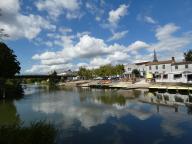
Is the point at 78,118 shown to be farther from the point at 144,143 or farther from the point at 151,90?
the point at 151,90

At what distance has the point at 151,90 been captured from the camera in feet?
229

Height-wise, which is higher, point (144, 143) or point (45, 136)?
point (45, 136)

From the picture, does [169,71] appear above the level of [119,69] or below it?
below

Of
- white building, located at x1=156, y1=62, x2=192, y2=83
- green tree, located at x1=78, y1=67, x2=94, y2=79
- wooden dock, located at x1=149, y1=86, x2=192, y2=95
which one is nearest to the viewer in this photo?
wooden dock, located at x1=149, y1=86, x2=192, y2=95

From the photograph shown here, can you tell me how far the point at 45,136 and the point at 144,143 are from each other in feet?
27.5

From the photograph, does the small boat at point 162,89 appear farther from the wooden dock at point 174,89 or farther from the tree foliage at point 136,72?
the tree foliage at point 136,72

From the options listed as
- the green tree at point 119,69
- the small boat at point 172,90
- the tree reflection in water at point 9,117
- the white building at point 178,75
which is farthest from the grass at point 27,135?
the green tree at point 119,69

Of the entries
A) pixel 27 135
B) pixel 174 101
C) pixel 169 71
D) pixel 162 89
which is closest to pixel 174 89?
pixel 162 89

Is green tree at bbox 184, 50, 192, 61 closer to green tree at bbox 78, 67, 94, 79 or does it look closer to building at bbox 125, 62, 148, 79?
building at bbox 125, 62, 148, 79

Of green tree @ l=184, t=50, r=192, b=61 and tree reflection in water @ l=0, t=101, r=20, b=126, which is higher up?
green tree @ l=184, t=50, r=192, b=61

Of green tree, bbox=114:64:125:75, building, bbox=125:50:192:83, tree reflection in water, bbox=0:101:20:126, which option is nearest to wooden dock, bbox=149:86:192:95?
building, bbox=125:50:192:83

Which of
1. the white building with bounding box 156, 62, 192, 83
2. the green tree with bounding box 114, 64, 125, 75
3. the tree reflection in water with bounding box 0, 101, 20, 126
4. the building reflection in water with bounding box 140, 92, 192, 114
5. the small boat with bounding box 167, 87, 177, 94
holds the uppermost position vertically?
the green tree with bounding box 114, 64, 125, 75

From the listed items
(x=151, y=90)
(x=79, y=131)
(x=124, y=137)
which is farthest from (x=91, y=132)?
(x=151, y=90)

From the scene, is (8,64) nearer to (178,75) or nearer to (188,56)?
(178,75)
